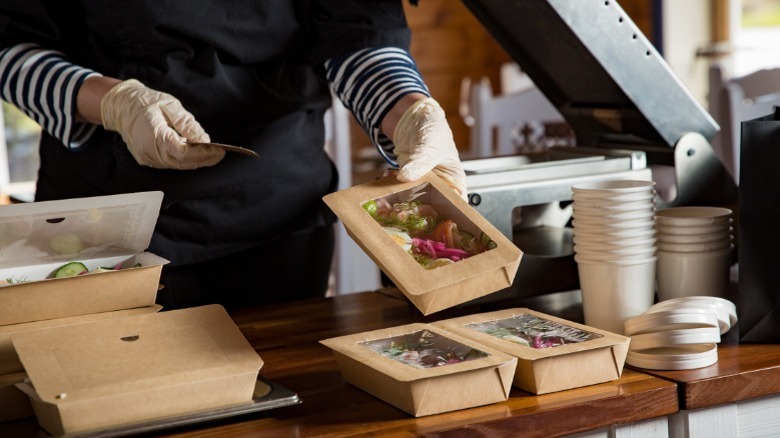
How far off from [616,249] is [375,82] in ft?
1.54

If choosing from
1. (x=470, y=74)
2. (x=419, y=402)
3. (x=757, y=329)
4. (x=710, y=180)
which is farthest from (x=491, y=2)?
(x=470, y=74)

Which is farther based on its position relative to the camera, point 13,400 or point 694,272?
point 694,272

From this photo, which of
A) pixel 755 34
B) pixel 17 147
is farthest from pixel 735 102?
pixel 17 147

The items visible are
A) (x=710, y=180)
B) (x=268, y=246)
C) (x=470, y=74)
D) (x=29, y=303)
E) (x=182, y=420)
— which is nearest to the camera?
(x=182, y=420)

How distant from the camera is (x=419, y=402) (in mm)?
984

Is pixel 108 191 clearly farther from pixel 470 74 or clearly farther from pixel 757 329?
pixel 470 74

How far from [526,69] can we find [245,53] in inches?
17.9

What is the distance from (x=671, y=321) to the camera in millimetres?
1133

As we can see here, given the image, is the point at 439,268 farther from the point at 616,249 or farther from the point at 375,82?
the point at 375,82

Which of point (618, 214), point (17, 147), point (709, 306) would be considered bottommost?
point (17, 147)

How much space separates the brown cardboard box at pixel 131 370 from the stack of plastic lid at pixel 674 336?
436 mm

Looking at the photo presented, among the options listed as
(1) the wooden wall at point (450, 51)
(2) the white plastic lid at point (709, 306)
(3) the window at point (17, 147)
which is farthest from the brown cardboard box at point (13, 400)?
(1) the wooden wall at point (450, 51)

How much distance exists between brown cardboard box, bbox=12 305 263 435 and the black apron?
503 mm

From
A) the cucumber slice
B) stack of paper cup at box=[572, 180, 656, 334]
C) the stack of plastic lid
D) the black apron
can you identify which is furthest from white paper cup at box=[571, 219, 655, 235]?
the cucumber slice
